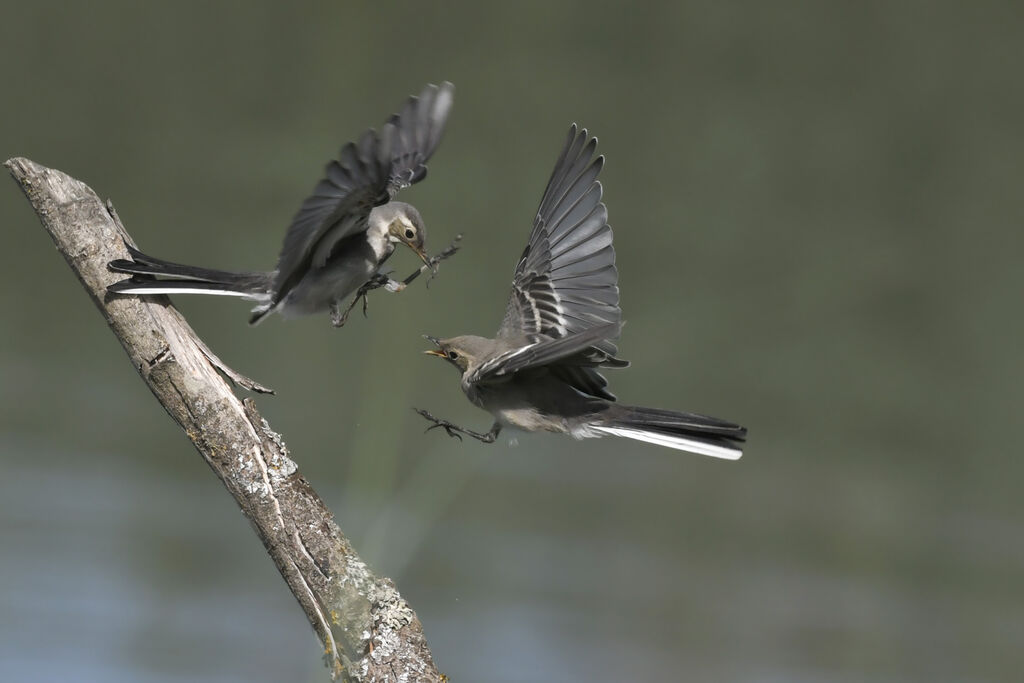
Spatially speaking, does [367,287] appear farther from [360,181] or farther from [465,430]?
[360,181]

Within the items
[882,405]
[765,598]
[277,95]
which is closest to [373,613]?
[765,598]

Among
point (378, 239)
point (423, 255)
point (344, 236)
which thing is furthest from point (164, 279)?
point (423, 255)

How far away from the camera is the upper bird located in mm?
4914

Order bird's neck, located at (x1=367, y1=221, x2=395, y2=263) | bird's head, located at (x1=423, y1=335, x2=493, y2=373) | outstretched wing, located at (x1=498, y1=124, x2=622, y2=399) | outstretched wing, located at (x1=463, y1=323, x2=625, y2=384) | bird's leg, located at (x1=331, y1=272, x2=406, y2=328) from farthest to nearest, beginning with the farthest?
bird's leg, located at (x1=331, y1=272, x2=406, y2=328)
bird's neck, located at (x1=367, y1=221, x2=395, y2=263)
outstretched wing, located at (x1=498, y1=124, x2=622, y2=399)
bird's head, located at (x1=423, y1=335, x2=493, y2=373)
outstretched wing, located at (x1=463, y1=323, x2=625, y2=384)

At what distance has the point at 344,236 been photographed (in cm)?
606

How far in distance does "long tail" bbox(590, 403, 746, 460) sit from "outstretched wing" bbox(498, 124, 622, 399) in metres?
0.56

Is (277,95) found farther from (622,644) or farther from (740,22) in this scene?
(622,644)

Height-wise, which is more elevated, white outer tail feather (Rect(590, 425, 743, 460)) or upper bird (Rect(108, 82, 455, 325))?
upper bird (Rect(108, 82, 455, 325))

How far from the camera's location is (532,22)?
13.6 m

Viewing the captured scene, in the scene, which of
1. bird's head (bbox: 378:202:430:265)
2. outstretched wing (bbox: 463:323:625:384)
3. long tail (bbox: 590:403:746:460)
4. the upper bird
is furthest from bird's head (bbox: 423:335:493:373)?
long tail (bbox: 590:403:746:460)

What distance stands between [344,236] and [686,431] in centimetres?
172

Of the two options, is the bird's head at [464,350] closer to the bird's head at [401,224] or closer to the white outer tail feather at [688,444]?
the bird's head at [401,224]

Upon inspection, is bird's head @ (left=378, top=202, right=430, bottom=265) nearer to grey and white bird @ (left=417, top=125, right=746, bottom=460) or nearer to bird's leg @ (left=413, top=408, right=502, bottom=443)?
grey and white bird @ (left=417, top=125, right=746, bottom=460)

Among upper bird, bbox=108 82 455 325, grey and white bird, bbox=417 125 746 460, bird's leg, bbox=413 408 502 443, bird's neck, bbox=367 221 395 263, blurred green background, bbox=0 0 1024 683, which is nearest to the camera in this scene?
upper bird, bbox=108 82 455 325
